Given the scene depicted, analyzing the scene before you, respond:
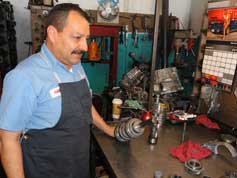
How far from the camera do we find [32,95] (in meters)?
0.90

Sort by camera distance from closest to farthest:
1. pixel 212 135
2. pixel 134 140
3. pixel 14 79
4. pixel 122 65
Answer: pixel 14 79
pixel 134 140
pixel 212 135
pixel 122 65

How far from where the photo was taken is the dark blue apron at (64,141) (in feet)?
3.25

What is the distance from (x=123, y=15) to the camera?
8.72ft

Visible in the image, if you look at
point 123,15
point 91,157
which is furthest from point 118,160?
point 123,15

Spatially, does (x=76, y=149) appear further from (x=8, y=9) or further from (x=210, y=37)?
(x=8, y=9)

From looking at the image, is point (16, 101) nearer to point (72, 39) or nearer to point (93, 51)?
point (72, 39)

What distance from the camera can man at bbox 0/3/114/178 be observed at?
881 mm

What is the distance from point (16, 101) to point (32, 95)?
0.06 meters

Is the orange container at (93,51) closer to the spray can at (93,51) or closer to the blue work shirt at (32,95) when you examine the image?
the spray can at (93,51)

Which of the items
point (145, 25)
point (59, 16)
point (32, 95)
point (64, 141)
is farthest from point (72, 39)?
point (145, 25)

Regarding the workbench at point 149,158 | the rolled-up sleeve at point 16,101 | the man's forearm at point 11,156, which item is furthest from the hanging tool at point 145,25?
the man's forearm at point 11,156

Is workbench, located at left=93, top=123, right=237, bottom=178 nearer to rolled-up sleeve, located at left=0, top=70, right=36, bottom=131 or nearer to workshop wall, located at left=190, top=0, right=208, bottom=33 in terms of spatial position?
rolled-up sleeve, located at left=0, top=70, right=36, bottom=131

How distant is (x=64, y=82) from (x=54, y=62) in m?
0.11

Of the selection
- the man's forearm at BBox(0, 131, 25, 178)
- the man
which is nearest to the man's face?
the man
